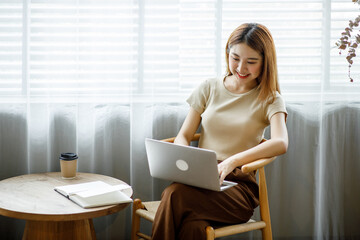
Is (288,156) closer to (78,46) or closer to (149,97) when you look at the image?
(149,97)

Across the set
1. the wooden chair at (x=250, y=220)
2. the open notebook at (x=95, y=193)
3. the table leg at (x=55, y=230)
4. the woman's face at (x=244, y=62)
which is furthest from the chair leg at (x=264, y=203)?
the table leg at (x=55, y=230)

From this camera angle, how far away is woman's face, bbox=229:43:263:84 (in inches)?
74.6

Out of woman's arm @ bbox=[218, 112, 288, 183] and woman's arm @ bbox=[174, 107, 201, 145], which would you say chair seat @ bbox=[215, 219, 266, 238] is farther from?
woman's arm @ bbox=[174, 107, 201, 145]

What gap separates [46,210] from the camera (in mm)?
1541

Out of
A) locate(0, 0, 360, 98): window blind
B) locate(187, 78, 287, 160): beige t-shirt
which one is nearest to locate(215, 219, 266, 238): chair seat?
locate(187, 78, 287, 160): beige t-shirt

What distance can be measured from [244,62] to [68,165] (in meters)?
0.92

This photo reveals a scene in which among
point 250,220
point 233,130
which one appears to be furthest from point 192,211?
point 233,130

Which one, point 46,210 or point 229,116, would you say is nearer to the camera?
point 46,210

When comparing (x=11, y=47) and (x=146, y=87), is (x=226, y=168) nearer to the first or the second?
(x=146, y=87)

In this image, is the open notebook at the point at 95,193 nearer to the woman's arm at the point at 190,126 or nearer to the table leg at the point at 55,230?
the table leg at the point at 55,230

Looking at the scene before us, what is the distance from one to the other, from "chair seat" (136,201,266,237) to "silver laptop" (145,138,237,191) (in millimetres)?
169

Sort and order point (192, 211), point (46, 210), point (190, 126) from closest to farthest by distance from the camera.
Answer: point (46, 210) < point (192, 211) < point (190, 126)

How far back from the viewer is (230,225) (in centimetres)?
174

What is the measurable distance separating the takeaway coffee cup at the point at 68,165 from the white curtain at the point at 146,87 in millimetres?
257
